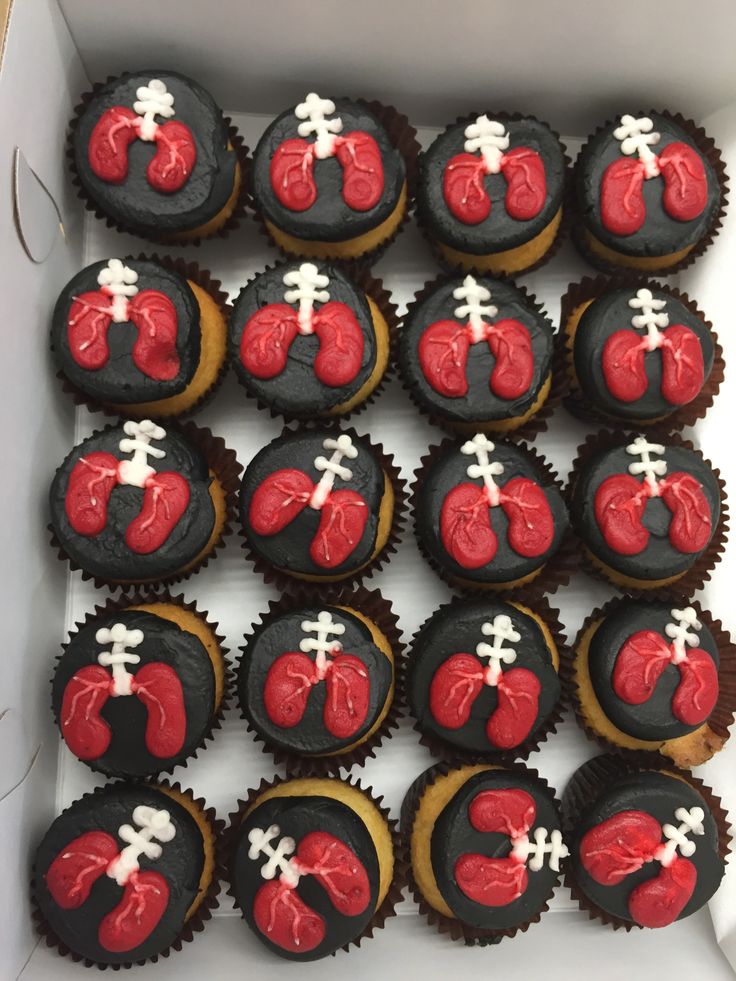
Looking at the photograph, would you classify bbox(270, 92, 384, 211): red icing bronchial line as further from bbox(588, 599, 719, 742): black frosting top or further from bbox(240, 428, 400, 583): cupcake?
bbox(588, 599, 719, 742): black frosting top

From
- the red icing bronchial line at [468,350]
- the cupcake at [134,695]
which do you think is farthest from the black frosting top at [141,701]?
the red icing bronchial line at [468,350]

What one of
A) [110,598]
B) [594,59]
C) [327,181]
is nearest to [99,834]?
[110,598]

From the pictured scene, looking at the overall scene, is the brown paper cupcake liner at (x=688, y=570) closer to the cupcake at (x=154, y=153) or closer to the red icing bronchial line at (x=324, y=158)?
the red icing bronchial line at (x=324, y=158)

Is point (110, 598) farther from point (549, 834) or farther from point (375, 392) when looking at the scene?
point (549, 834)

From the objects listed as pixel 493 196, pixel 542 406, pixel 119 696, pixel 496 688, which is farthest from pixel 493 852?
pixel 493 196

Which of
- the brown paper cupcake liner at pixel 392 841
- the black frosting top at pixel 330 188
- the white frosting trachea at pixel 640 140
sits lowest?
Result: the brown paper cupcake liner at pixel 392 841
